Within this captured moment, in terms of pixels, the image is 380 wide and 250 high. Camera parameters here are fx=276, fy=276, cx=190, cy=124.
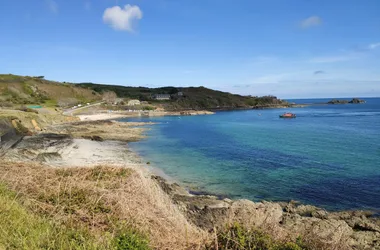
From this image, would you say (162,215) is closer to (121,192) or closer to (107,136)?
(121,192)

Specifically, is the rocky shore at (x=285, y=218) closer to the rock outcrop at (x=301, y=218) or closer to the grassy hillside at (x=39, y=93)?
the rock outcrop at (x=301, y=218)

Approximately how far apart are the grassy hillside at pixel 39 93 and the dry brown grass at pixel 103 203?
107841 millimetres

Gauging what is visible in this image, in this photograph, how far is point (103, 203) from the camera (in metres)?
8.52

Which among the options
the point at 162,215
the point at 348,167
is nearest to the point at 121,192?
the point at 162,215

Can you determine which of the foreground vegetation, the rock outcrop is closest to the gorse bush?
the foreground vegetation

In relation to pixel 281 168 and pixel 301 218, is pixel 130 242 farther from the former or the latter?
pixel 281 168

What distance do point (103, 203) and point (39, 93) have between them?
139m

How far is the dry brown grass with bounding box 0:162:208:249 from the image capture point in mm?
7734

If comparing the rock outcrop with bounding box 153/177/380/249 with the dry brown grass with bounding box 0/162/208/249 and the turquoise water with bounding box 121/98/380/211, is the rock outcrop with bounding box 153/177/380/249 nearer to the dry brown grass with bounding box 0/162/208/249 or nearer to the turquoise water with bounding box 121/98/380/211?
the turquoise water with bounding box 121/98/380/211

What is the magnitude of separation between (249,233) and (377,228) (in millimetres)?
11804

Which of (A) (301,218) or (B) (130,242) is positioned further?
(A) (301,218)

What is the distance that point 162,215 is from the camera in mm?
8812

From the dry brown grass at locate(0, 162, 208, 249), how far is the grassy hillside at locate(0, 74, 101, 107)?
108m

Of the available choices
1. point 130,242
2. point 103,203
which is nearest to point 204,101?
point 103,203
